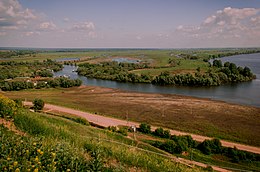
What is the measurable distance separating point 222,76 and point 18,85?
161ft

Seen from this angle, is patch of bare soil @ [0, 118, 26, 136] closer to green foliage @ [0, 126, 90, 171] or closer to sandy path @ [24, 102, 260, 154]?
green foliage @ [0, 126, 90, 171]

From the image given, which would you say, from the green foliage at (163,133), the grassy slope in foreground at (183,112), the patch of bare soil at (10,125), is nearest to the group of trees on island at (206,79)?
the grassy slope in foreground at (183,112)

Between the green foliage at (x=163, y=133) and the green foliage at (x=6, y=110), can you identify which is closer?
the green foliage at (x=6, y=110)

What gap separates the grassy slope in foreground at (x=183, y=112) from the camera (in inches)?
966

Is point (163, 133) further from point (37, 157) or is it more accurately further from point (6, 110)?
point (37, 157)

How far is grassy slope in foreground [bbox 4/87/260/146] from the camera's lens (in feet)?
80.5

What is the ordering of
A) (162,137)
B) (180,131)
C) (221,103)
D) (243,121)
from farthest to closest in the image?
(221,103) → (243,121) → (180,131) → (162,137)

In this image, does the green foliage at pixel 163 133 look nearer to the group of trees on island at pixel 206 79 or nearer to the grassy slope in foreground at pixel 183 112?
the grassy slope in foreground at pixel 183 112

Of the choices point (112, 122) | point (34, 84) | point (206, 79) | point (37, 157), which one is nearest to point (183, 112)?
point (112, 122)

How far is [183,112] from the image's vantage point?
31.2m

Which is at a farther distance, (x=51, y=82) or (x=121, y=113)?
(x=51, y=82)

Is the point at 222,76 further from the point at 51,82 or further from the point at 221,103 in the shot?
the point at 51,82

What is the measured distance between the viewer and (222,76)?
57250mm

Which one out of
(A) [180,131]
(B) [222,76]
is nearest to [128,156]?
(A) [180,131]
